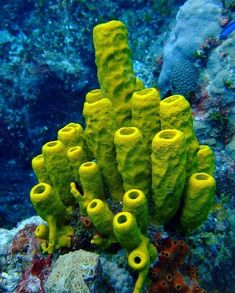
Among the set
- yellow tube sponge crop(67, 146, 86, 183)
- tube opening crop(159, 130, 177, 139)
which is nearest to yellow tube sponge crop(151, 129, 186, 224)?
tube opening crop(159, 130, 177, 139)

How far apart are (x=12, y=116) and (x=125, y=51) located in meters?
4.65

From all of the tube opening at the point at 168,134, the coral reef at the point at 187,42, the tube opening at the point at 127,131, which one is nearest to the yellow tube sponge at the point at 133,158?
the tube opening at the point at 127,131

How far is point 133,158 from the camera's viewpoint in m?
2.34

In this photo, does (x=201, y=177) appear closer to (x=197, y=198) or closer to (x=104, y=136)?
(x=197, y=198)

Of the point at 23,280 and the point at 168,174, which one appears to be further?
the point at 23,280

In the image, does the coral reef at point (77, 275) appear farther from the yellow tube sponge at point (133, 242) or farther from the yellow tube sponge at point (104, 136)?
the yellow tube sponge at point (104, 136)

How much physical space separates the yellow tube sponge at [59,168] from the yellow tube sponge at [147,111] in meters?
0.64

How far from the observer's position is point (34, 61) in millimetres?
7066

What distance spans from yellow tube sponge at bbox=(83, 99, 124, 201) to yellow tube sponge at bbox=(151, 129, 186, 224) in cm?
37

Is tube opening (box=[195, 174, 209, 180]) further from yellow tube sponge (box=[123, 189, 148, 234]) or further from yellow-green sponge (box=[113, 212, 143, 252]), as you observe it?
yellow-green sponge (box=[113, 212, 143, 252])

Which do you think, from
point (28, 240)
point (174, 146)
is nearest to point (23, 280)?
point (28, 240)

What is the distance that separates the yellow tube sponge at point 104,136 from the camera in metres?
2.45

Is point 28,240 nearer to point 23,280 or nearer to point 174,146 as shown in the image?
point 23,280

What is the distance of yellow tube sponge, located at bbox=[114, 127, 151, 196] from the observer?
226cm
